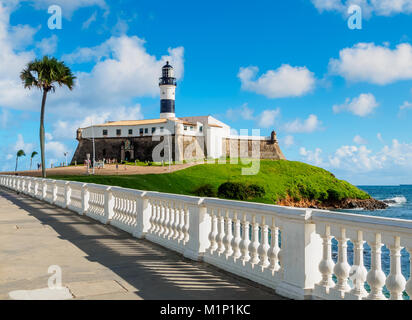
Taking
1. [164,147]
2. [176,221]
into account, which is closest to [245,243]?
[176,221]

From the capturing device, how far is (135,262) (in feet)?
23.0

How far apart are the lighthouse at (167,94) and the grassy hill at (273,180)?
18170 millimetres

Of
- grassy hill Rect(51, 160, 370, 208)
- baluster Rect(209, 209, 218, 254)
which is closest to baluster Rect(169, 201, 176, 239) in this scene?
baluster Rect(209, 209, 218, 254)

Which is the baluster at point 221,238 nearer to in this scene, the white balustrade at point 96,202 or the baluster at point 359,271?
the baluster at point 359,271

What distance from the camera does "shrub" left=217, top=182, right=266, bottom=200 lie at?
57906mm

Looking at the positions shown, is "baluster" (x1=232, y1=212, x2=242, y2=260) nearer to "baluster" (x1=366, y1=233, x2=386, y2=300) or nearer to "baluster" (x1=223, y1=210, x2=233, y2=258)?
"baluster" (x1=223, y1=210, x2=233, y2=258)

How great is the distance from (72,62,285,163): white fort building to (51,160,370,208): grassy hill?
26.5 feet

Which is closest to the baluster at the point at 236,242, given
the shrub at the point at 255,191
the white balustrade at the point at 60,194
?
the white balustrade at the point at 60,194

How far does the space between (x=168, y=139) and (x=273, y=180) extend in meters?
21.4

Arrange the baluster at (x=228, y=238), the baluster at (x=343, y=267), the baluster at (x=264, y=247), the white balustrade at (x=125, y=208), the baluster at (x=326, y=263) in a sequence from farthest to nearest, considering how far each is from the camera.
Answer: the white balustrade at (x=125, y=208) → the baluster at (x=228, y=238) → the baluster at (x=264, y=247) → the baluster at (x=326, y=263) → the baluster at (x=343, y=267)

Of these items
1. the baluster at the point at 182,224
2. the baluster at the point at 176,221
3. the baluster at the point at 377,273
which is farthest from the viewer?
the baluster at the point at 176,221

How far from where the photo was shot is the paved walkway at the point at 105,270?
5211 mm
